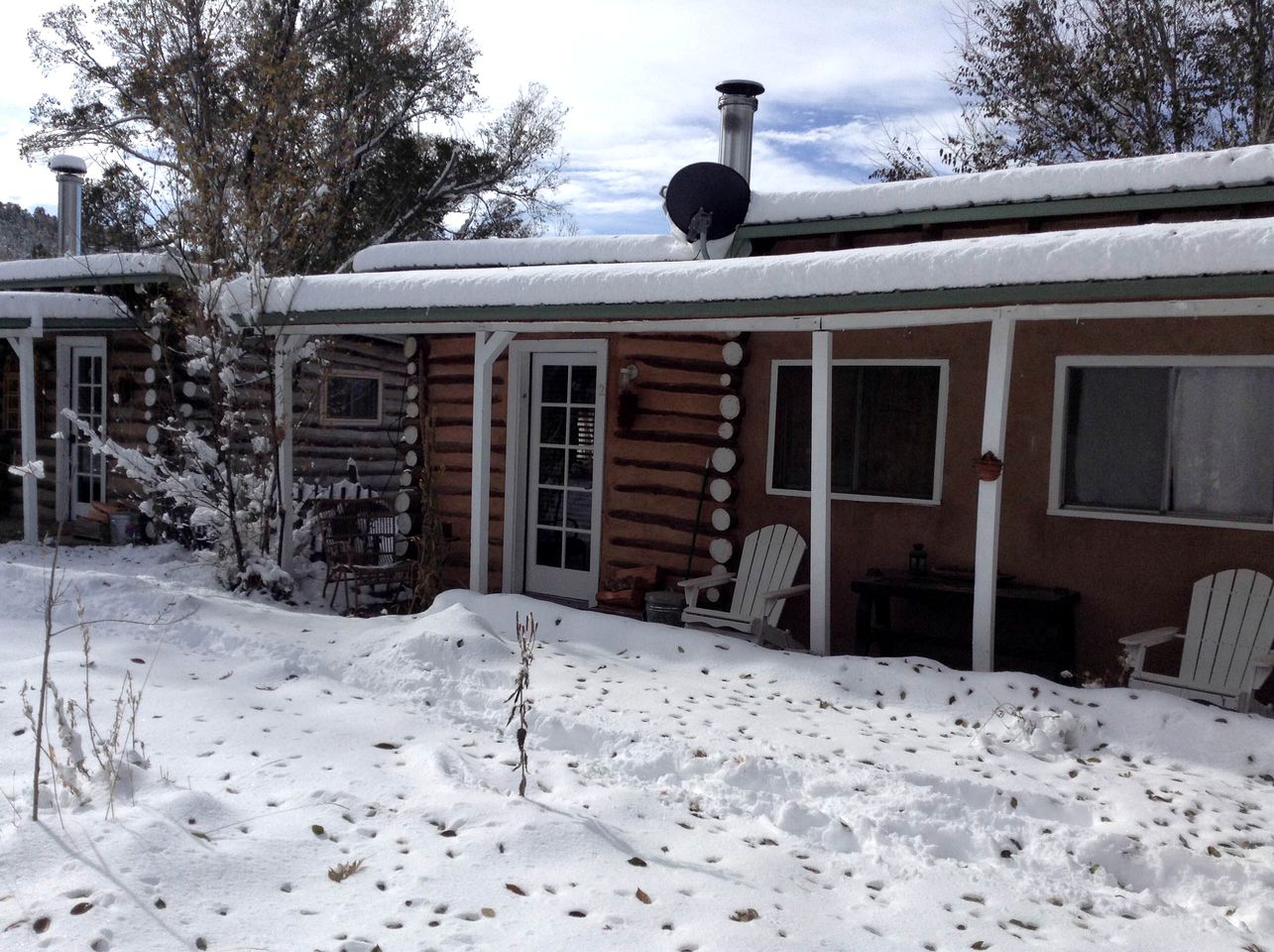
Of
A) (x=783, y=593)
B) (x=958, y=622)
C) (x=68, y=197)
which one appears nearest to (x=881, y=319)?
(x=783, y=593)

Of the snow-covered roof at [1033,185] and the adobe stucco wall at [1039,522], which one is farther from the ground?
the snow-covered roof at [1033,185]

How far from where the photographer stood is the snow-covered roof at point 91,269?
366 inches

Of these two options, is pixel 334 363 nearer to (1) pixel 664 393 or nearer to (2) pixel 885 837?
(1) pixel 664 393

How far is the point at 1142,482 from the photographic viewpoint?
6078 mm

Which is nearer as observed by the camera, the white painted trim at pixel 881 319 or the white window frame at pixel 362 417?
the white painted trim at pixel 881 319

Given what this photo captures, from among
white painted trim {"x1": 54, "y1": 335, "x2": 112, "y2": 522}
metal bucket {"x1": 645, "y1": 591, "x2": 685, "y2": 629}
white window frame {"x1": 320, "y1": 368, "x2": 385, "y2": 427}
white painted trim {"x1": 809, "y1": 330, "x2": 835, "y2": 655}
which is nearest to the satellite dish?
white painted trim {"x1": 809, "y1": 330, "x2": 835, "y2": 655}

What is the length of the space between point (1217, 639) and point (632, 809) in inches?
140

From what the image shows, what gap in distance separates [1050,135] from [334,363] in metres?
12.3

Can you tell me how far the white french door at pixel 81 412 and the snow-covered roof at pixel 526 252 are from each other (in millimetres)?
3378

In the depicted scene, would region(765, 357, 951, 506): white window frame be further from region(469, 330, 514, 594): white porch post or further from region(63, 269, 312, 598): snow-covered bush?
region(63, 269, 312, 598): snow-covered bush

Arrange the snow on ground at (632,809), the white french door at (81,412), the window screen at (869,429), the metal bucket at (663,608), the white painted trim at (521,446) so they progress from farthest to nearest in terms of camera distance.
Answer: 1. the white french door at (81,412)
2. the white painted trim at (521,446)
3. the metal bucket at (663,608)
4. the window screen at (869,429)
5. the snow on ground at (632,809)

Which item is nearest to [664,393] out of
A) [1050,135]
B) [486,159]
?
[1050,135]

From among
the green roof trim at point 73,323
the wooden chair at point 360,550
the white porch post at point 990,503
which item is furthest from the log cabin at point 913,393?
the green roof trim at point 73,323

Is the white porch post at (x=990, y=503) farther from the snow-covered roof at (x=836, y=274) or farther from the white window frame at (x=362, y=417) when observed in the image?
the white window frame at (x=362, y=417)
